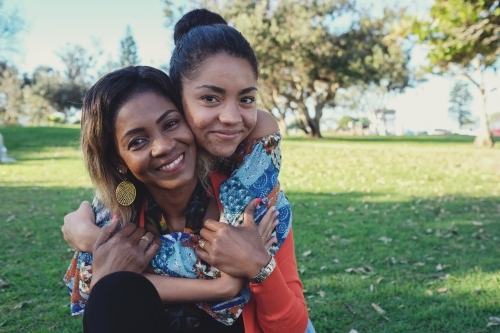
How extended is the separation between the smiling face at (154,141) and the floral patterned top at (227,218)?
0.67 feet

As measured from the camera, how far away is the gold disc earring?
89.3 inches

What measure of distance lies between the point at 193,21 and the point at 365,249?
13.5ft

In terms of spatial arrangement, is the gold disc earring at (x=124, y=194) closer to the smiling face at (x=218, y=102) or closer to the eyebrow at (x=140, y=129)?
the eyebrow at (x=140, y=129)

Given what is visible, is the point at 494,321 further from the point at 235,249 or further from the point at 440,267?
the point at 235,249

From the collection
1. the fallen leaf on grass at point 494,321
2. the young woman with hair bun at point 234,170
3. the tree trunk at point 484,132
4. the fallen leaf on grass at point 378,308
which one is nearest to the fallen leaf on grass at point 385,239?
the fallen leaf on grass at point 378,308

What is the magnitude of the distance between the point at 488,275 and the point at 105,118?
427cm

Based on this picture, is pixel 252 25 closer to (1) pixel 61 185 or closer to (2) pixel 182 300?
(1) pixel 61 185

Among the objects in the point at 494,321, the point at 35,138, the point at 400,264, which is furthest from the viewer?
the point at 35,138

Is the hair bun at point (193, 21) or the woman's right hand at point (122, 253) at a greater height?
the hair bun at point (193, 21)

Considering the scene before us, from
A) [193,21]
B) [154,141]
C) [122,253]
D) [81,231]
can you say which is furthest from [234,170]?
[193,21]

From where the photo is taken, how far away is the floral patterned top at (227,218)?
214 cm

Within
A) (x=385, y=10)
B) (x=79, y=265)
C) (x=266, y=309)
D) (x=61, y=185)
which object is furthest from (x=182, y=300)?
(x=385, y=10)

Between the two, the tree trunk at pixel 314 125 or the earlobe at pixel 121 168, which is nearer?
the earlobe at pixel 121 168

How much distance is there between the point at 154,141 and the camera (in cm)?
213
